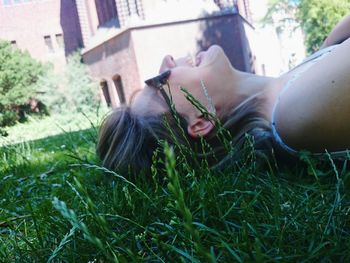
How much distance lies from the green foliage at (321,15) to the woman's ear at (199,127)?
18289 mm

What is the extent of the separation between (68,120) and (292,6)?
17.6 meters

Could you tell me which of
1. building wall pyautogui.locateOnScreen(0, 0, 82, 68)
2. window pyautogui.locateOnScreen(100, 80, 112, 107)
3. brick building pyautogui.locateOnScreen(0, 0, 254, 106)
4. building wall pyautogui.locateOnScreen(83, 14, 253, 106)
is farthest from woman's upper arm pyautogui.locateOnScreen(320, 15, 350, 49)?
building wall pyautogui.locateOnScreen(0, 0, 82, 68)

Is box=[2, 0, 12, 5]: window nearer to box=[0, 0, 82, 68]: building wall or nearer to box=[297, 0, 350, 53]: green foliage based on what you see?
box=[0, 0, 82, 68]: building wall

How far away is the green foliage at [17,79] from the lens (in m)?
23.0

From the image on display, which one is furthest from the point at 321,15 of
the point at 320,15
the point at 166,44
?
the point at 166,44

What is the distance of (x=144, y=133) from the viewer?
217 centimetres

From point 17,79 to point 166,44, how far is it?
942 cm

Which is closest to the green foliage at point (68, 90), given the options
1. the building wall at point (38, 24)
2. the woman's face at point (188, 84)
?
the building wall at point (38, 24)

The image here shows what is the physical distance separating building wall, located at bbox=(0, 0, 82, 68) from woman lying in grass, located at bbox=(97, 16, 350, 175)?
85.7 ft

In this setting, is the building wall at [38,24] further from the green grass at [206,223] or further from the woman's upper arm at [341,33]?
the green grass at [206,223]

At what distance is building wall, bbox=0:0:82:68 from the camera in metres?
27.3

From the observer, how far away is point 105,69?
73.4 feet

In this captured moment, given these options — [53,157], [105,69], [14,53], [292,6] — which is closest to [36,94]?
[14,53]

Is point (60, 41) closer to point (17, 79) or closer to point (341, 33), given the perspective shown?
point (17, 79)
